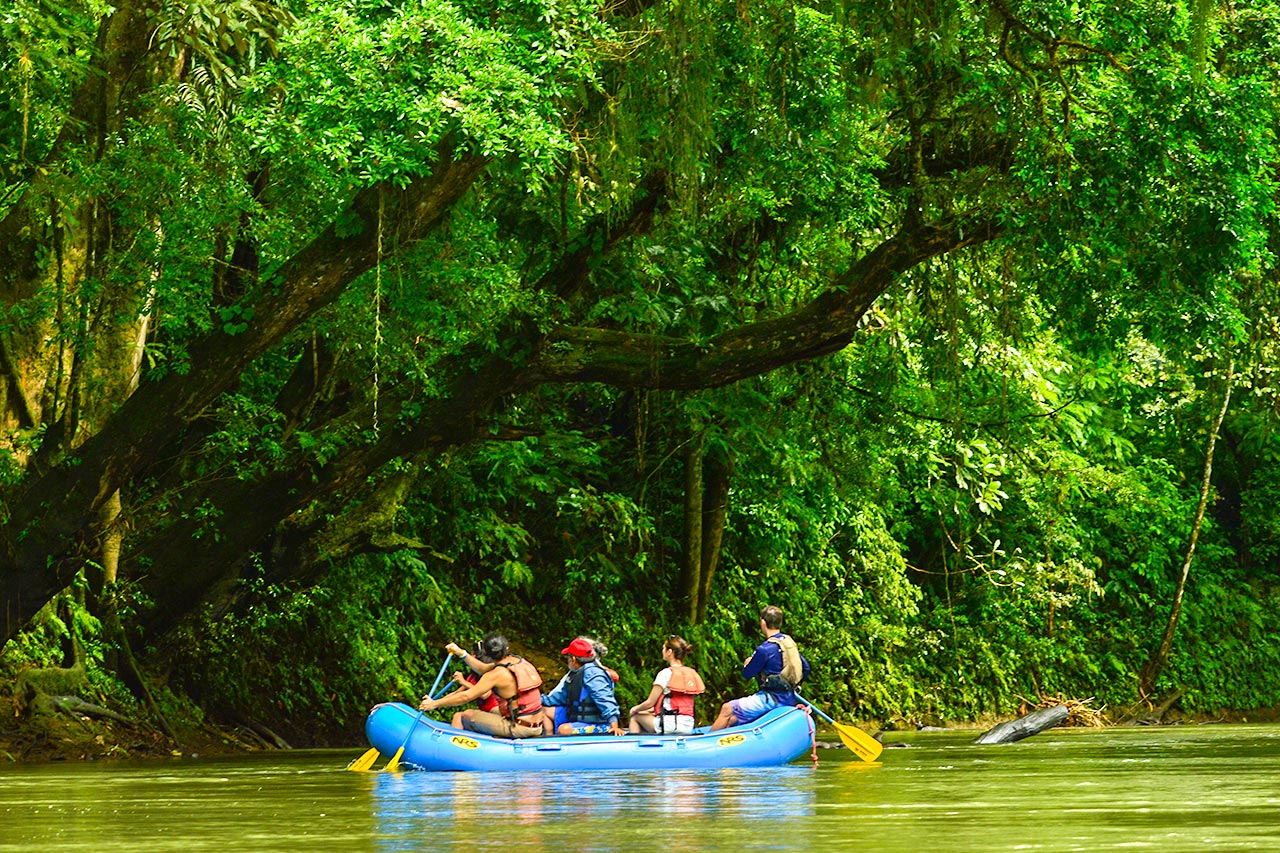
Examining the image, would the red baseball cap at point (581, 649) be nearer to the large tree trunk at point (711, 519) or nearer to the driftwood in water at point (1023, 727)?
the driftwood in water at point (1023, 727)

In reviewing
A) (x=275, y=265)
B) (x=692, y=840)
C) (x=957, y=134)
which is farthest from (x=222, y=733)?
(x=692, y=840)

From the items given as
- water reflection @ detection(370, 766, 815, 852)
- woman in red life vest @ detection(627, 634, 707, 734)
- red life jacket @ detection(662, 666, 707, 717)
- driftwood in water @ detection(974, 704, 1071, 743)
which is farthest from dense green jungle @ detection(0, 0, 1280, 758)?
water reflection @ detection(370, 766, 815, 852)

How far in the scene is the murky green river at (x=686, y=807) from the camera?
7.87m

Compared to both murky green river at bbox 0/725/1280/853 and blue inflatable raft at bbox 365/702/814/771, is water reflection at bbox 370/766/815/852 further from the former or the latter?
blue inflatable raft at bbox 365/702/814/771

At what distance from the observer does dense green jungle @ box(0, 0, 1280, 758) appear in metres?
14.6

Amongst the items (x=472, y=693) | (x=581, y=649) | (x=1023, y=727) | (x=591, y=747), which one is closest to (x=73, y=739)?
(x=472, y=693)

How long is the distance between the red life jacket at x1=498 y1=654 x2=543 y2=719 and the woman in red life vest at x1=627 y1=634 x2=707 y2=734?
964mm

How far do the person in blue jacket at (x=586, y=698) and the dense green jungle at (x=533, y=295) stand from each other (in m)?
2.75

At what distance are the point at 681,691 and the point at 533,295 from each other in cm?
386

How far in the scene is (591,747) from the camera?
14.8 metres

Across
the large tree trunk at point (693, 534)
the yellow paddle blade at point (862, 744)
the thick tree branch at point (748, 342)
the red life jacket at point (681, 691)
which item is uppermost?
the thick tree branch at point (748, 342)

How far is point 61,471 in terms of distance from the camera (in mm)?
17312

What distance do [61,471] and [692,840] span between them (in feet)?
36.5

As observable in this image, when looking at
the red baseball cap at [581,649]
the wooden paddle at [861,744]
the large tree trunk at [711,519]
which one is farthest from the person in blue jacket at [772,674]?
the large tree trunk at [711,519]
